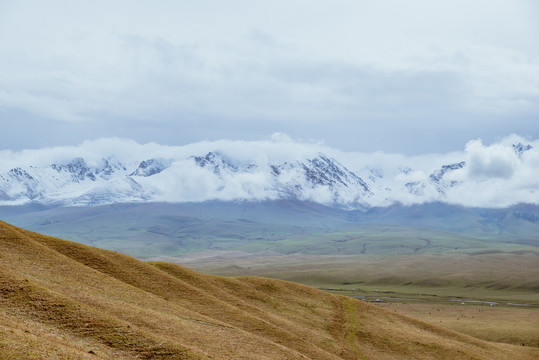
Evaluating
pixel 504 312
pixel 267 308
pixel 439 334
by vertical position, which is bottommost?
pixel 504 312

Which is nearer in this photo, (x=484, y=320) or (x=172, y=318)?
(x=172, y=318)

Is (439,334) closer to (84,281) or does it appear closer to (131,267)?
(131,267)

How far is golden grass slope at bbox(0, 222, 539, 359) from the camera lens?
41.8 meters

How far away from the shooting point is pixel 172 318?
181 feet

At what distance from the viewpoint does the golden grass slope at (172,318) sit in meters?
41.8

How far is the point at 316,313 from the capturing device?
261 feet

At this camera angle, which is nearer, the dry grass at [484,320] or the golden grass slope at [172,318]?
the golden grass slope at [172,318]

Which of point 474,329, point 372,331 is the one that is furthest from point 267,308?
point 474,329

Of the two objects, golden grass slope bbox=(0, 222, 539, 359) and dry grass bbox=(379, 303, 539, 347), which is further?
dry grass bbox=(379, 303, 539, 347)

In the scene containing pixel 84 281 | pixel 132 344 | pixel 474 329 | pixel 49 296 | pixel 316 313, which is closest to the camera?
pixel 132 344

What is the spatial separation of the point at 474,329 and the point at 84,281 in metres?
84.9

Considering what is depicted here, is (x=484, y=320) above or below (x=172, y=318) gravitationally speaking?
below

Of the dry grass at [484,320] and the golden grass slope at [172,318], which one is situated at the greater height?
the golden grass slope at [172,318]

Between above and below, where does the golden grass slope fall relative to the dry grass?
above
